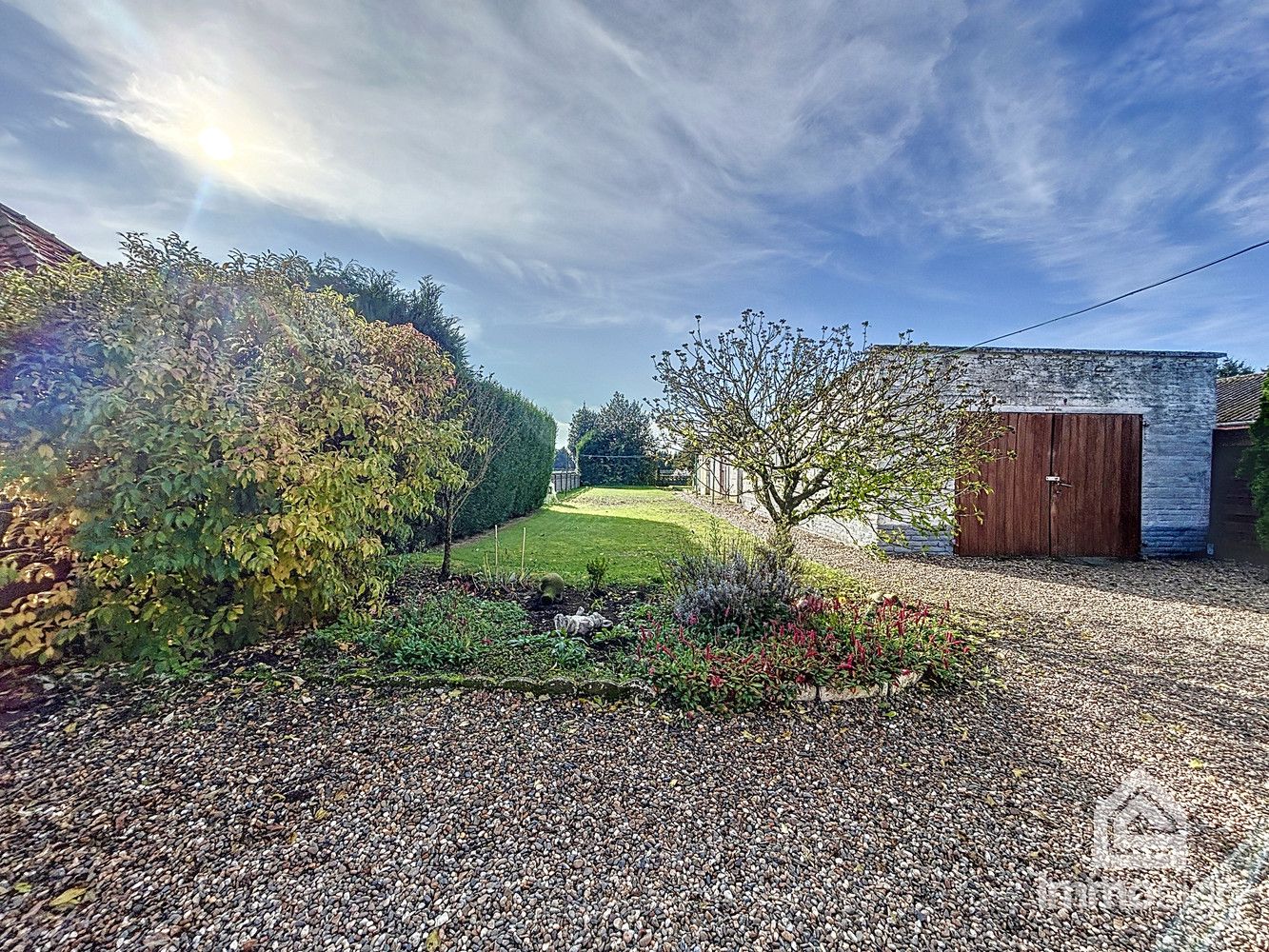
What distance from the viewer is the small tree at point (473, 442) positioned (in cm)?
573

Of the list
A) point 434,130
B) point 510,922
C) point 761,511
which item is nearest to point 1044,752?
point 510,922

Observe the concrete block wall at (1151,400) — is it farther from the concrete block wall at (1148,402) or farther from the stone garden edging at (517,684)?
the stone garden edging at (517,684)

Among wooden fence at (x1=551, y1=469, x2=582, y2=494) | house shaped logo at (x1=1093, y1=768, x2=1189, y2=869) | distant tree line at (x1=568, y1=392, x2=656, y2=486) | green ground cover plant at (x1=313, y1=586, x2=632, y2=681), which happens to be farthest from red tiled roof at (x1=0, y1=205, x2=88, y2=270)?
distant tree line at (x1=568, y1=392, x2=656, y2=486)

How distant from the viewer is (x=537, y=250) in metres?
7.85

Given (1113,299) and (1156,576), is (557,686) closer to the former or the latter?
(1156,576)

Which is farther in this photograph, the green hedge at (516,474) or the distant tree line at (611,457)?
the distant tree line at (611,457)

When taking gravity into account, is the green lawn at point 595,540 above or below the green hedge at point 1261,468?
below

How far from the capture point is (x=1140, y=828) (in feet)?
6.77

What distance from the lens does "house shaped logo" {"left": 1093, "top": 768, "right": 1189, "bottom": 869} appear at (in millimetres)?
1878

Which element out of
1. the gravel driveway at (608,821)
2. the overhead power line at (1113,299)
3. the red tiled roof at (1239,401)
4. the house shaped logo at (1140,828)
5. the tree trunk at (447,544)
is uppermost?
the overhead power line at (1113,299)

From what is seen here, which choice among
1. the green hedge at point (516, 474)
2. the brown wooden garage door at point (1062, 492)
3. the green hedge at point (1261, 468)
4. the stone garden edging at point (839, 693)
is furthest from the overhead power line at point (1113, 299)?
the green hedge at point (516, 474)

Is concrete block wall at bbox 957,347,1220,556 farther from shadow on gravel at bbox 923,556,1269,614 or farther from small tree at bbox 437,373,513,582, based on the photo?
small tree at bbox 437,373,513,582

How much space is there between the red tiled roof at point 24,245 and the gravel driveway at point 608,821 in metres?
4.34

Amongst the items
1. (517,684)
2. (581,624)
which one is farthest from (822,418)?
(517,684)
